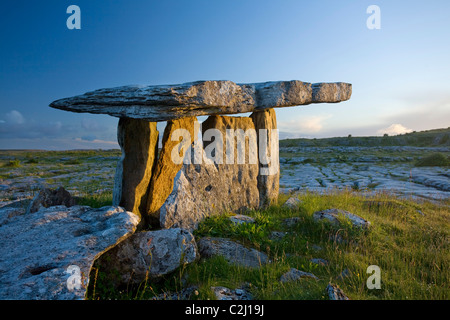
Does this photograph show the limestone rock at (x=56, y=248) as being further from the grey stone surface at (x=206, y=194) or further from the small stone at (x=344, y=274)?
the small stone at (x=344, y=274)

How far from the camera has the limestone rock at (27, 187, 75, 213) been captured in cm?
562

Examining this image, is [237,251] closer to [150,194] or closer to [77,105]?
[150,194]

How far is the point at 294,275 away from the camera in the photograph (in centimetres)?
387

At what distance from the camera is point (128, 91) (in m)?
5.00

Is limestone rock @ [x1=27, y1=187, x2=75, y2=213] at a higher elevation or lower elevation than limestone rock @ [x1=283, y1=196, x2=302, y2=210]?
higher

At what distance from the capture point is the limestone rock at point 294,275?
3771 millimetres

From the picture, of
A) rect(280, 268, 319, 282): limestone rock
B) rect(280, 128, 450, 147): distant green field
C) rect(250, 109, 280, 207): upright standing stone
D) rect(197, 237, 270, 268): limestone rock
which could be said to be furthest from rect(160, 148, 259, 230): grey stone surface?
rect(280, 128, 450, 147): distant green field

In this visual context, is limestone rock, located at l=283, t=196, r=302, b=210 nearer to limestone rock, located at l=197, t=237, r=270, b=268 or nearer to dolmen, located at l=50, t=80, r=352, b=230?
dolmen, located at l=50, t=80, r=352, b=230

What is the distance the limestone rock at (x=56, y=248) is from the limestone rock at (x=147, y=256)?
275mm

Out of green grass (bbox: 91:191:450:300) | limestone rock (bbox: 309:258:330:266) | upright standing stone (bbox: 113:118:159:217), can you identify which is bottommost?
limestone rock (bbox: 309:258:330:266)

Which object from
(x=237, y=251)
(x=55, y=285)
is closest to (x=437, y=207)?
(x=237, y=251)

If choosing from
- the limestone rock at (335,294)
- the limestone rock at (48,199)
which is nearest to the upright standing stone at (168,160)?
the limestone rock at (48,199)

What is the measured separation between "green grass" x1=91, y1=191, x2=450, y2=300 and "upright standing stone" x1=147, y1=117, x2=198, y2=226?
1.35 metres
